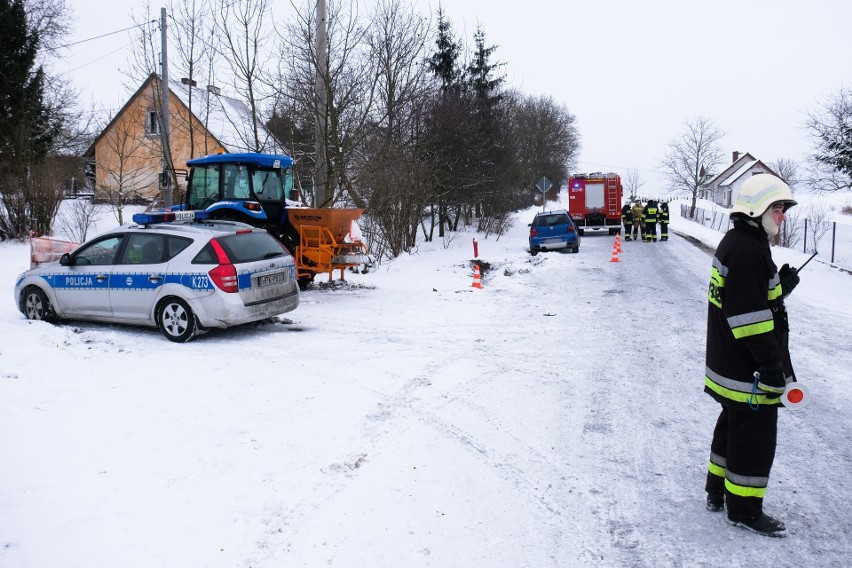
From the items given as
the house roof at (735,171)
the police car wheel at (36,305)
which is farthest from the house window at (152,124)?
the house roof at (735,171)

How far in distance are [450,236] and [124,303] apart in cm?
1785

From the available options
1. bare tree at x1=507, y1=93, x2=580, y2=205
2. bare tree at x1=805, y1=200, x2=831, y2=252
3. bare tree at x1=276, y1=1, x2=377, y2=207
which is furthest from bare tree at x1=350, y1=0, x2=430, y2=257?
bare tree at x1=507, y1=93, x2=580, y2=205

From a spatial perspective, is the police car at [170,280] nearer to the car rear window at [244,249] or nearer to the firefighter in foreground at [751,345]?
the car rear window at [244,249]

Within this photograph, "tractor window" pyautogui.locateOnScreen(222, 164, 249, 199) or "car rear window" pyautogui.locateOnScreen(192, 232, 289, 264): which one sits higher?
"tractor window" pyautogui.locateOnScreen(222, 164, 249, 199)

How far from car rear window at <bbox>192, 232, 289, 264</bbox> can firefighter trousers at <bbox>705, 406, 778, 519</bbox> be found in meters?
6.51

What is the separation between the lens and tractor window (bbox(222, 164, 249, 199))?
41.1 ft

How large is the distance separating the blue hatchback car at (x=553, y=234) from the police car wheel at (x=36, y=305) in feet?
51.9

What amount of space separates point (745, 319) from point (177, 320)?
7.02 meters

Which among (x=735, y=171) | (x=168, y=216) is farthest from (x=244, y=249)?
(x=735, y=171)

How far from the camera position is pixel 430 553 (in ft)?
11.4

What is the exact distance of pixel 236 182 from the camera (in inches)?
495

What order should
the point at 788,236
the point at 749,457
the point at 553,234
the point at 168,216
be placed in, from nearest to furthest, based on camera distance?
1. the point at 749,457
2. the point at 168,216
3. the point at 553,234
4. the point at 788,236

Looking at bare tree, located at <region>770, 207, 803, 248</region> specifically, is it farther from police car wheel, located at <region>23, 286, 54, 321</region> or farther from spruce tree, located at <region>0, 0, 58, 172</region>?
spruce tree, located at <region>0, 0, 58, 172</region>

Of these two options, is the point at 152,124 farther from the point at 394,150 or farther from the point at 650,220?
the point at 650,220
